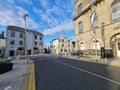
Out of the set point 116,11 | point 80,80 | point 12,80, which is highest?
point 116,11

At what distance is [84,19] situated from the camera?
33.0 metres

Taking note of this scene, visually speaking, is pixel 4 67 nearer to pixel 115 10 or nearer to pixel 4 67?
pixel 4 67

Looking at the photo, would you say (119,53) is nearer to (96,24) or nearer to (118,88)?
(96,24)

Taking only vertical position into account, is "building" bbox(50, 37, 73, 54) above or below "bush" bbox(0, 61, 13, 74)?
above

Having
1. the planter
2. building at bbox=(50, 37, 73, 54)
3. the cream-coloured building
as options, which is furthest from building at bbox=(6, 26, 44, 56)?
the planter

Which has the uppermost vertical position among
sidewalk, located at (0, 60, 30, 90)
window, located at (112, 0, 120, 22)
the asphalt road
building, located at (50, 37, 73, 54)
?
window, located at (112, 0, 120, 22)

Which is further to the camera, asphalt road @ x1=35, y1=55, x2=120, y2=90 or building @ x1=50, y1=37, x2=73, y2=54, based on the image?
building @ x1=50, y1=37, x2=73, y2=54

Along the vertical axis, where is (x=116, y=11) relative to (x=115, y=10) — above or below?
below

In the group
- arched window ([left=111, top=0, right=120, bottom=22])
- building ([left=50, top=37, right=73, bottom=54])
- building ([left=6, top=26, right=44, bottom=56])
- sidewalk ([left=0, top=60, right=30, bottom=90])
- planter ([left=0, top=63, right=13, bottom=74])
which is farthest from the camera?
building ([left=50, top=37, right=73, bottom=54])

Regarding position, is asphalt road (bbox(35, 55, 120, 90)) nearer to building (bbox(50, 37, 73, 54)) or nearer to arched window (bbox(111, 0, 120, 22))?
arched window (bbox(111, 0, 120, 22))

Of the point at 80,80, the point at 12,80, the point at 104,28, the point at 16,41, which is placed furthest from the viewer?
the point at 16,41

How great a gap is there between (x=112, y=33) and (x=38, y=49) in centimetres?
5117

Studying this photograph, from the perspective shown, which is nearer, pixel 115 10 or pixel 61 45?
pixel 115 10

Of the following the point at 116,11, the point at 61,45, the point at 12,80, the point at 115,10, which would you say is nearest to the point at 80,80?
the point at 12,80
